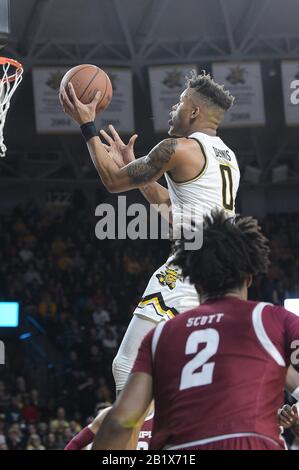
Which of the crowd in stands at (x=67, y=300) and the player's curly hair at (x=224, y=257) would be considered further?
the crowd in stands at (x=67, y=300)

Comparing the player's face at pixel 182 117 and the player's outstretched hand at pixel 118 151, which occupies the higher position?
the player's face at pixel 182 117

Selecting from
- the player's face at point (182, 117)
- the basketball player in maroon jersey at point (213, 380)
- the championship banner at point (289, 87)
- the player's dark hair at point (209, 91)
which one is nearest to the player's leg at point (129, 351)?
the player's face at point (182, 117)

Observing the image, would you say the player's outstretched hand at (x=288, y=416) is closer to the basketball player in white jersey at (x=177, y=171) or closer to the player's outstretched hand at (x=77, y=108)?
the basketball player in white jersey at (x=177, y=171)

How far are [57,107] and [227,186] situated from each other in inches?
562

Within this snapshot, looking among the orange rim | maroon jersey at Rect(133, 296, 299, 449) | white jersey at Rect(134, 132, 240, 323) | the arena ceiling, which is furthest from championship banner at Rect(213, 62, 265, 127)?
maroon jersey at Rect(133, 296, 299, 449)

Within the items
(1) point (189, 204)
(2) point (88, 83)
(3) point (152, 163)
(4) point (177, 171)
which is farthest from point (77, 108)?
(1) point (189, 204)

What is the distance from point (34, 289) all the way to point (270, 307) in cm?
1699

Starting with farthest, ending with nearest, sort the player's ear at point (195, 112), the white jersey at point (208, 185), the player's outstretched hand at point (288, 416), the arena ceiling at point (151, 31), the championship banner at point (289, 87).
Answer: the arena ceiling at point (151, 31) < the championship banner at point (289, 87) < the player's ear at point (195, 112) < the white jersey at point (208, 185) < the player's outstretched hand at point (288, 416)

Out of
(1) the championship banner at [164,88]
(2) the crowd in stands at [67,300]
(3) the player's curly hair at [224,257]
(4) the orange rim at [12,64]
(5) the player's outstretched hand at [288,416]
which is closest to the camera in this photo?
(3) the player's curly hair at [224,257]

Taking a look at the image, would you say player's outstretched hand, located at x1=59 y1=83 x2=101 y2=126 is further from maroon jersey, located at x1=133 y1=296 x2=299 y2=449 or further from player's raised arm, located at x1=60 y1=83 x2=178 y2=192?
maroon jersey, located at x1=133 y1=296 x2=299 y2=449

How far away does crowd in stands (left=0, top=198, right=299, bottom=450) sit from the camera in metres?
16.1

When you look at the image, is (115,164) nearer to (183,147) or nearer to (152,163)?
(152,163)

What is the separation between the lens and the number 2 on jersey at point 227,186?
5.61 m

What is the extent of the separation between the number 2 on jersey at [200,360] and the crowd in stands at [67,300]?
404 inches
